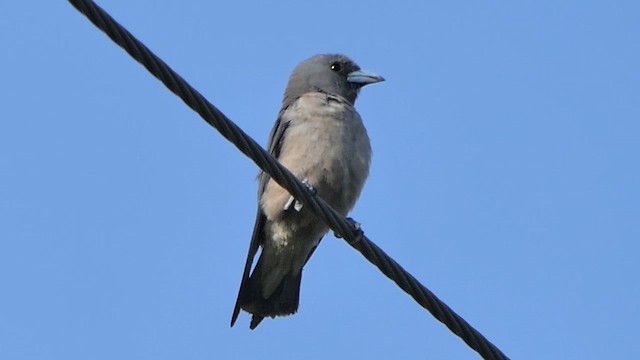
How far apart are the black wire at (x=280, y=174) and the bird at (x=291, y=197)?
2.07 metres

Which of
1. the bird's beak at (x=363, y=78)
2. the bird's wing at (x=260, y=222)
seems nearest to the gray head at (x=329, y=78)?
the bird's beak at (x=363, y=78)

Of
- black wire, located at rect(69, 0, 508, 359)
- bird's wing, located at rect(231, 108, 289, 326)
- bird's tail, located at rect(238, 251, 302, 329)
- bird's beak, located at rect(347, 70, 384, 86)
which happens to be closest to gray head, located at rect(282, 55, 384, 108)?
bird's beak, located at rect(347, 70, 384, 86)

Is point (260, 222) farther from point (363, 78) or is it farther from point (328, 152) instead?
point (363, 78)

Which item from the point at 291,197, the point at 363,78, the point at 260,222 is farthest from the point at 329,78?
the point at 291,197

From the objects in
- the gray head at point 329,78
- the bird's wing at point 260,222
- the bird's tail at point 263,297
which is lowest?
the bird's tail at point 263,297

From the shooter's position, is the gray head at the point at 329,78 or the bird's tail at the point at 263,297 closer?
the bird's tail at the point at 263,297

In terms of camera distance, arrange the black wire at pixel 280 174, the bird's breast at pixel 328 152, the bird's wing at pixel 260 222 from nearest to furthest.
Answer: the black wire at pixel 280 174, the bird's breast at pixel 328 152, the bird's wing at pixel 260 222

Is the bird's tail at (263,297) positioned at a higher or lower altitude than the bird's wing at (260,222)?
lower

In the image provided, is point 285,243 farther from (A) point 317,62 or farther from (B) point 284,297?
(A) point 317,62

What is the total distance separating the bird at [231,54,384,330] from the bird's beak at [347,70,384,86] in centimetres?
88

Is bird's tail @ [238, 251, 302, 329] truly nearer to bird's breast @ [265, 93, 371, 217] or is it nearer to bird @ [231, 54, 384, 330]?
bird @ [231, 54, 384, 330]

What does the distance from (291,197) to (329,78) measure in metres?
1.85

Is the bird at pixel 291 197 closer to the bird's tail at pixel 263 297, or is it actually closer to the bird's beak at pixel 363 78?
the bird's tail at pixel 263 297

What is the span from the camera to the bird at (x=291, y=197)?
781cm
